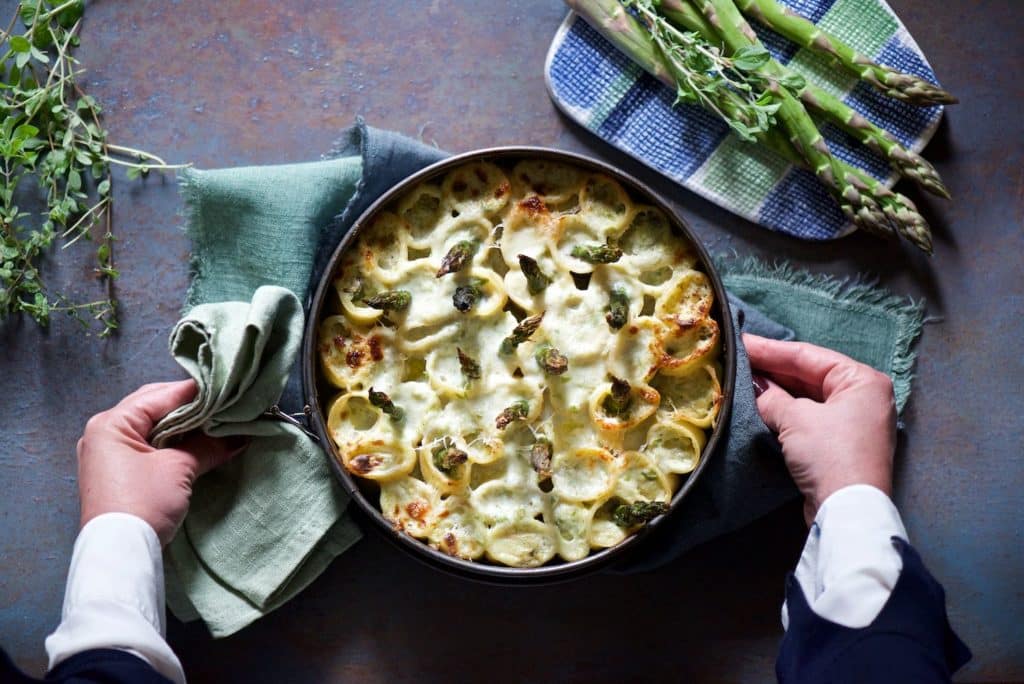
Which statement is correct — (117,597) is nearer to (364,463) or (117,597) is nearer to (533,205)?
(364,463)

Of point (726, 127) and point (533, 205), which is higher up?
point (726, 127)

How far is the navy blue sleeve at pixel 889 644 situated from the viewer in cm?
165

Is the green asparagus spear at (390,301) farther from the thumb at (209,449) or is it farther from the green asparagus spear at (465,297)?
the thumb at (209,449)

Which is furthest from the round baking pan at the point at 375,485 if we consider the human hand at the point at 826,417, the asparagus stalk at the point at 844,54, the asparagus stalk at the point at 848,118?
the asparagus stalk at the point at 844,54

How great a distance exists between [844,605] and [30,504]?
5.97ft

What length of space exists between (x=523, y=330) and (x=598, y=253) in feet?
0.73

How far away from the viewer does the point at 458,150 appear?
2295mm

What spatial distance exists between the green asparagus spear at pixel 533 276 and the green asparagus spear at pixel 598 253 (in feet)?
0.28

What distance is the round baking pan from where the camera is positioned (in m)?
1.92

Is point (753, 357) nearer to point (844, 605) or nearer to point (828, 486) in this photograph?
point (828, 486)

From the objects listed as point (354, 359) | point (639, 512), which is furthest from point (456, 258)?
point (639, 512)

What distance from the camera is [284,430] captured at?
206cm

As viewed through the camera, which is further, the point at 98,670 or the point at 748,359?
the point at 748,359

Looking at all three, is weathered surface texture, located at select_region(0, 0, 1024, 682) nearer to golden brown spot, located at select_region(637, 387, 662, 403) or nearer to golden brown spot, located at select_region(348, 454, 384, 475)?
golden brown spot, located at select_region(348, 454, 384, 475)
